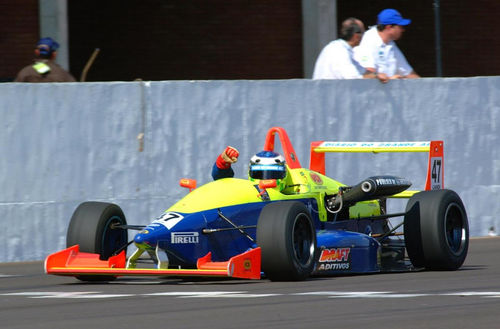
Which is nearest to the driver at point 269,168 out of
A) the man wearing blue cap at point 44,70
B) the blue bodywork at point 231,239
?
the blue bodywork at point 231,239

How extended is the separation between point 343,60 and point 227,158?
394 centimetres


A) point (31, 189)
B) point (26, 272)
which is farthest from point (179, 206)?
point (31, 189)

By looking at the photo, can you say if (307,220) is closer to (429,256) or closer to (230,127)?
(429,256)

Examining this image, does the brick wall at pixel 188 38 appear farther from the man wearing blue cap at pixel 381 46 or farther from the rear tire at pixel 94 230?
the rear tire at pixel 94 230

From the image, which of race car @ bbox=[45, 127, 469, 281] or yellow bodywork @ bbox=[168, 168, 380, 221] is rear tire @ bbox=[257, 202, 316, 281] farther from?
yellow bodywork @ bbox=[168, 168, 380, 221]

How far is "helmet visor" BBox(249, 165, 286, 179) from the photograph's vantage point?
10.2m

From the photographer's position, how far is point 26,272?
11203 mm

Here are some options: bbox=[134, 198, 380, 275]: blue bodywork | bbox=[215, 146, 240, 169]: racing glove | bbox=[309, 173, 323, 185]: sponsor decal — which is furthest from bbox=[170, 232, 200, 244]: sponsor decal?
bbox=[309, 173, 323, 185]: sponsor decal

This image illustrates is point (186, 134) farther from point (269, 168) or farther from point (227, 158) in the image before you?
point (269, 168)

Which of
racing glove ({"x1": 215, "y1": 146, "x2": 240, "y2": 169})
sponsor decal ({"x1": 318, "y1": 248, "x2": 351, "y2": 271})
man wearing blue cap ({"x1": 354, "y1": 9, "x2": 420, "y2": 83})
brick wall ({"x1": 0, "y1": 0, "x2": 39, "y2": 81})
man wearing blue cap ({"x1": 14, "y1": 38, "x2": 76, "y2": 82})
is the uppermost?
brick wall ({"x1": 0, "y1": 0, "x2": 39, "y2": 81})

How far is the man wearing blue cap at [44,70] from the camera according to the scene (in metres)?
13.1

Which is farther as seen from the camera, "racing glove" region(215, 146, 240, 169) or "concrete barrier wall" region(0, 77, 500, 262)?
"concrete barrier wall" region(0, 77, 500, 262)

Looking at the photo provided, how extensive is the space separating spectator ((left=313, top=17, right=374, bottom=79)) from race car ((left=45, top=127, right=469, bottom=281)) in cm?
294

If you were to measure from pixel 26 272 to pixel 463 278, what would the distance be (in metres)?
4.10
